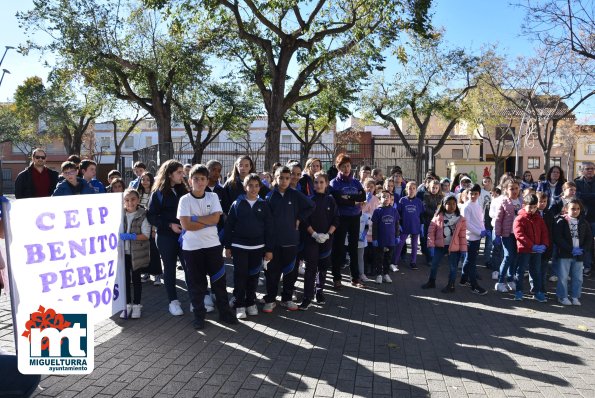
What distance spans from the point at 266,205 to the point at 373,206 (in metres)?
3.38

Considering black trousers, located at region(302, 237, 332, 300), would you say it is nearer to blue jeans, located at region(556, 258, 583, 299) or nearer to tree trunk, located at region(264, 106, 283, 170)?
blue jeans, located at region(556, 258, 583, 299)

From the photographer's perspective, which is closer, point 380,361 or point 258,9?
point 380,361

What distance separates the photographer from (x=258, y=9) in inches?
551

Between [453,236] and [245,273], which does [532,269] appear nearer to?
[453,236]

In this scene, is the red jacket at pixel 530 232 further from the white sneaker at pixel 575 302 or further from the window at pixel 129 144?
the window at pixel 129 144

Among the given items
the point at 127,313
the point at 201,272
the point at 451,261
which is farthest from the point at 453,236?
the point at 127,313

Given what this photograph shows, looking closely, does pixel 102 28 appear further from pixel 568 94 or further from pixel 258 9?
pixel 568 94

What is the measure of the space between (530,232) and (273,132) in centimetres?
926

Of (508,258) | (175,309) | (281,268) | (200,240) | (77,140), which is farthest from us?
(77,140)

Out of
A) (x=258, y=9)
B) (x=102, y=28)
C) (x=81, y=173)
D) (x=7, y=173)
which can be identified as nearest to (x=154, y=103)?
(x=102, y=28)

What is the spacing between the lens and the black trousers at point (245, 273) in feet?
20.8

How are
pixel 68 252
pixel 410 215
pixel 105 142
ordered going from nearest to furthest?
pixel 68 252 → pixel 410 215 → pixel 105 142

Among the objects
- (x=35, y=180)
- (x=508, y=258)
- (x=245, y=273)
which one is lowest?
(x=508, y=258)

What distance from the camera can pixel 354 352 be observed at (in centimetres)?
528
